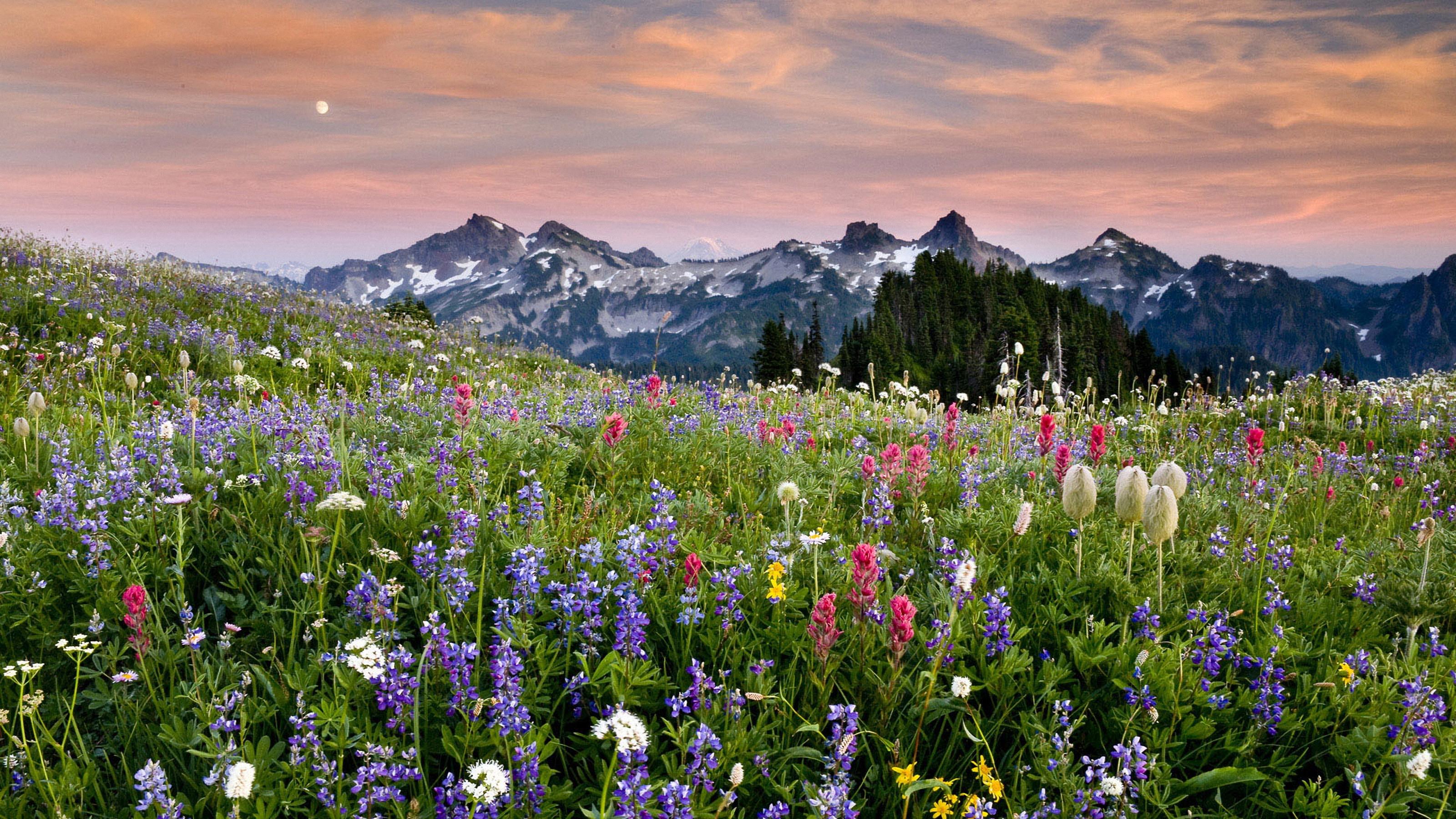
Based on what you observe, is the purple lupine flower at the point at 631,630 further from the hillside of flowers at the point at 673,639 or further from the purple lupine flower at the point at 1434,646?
the purple lupine flower at the point at 1434,646

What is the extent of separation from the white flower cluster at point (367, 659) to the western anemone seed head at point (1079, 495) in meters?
2.94

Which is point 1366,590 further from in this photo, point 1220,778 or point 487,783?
point 487,783

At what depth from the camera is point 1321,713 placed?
300 centimetres

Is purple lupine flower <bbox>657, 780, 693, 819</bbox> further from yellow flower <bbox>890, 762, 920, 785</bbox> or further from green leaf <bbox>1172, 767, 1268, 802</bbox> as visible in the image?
green leaf <bbox>1172, 767, 1268, 802</bbox>

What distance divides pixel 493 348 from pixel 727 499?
653 inches

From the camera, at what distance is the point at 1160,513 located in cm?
318

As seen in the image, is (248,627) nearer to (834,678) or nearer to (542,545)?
(542,545)

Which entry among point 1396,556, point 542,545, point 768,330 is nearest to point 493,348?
point 542,545

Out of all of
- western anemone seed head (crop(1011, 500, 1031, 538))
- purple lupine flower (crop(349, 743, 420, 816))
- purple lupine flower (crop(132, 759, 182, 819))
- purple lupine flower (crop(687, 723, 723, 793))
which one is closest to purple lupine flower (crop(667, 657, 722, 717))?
purple lupine flower (crop(687, 723, 723, 793))

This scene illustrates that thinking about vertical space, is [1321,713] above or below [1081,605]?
below

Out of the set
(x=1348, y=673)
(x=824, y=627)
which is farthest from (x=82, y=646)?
(x=1348, y=673)

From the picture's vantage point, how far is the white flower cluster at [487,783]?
2.18 meters

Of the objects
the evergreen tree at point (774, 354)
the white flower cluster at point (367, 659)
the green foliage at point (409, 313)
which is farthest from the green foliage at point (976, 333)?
the white flower cluster at point (367, 659)

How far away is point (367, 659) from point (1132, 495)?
3201 mm
